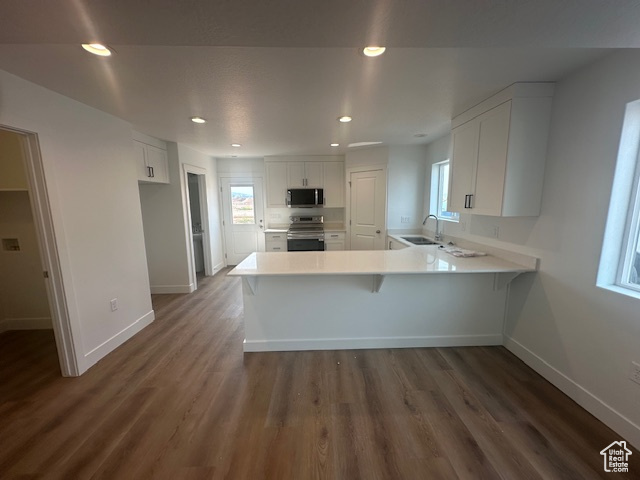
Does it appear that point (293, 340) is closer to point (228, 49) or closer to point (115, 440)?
point (115, 440)

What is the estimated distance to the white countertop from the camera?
2.10 meters

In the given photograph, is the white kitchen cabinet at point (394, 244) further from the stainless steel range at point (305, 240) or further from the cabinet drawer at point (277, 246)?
the cabinet drawer at point (277, 246)

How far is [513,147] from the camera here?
206 cm

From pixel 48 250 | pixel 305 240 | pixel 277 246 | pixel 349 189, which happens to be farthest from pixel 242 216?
pixel 48 250

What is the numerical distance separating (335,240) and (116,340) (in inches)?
140

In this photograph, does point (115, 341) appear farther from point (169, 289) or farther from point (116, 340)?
point (169, 289)

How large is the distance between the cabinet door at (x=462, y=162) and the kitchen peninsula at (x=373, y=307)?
68cm

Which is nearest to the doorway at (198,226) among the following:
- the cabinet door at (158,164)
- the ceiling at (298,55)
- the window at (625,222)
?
the cabinet door at (158,164)

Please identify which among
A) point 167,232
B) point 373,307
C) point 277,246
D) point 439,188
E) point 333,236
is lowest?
point 373,307

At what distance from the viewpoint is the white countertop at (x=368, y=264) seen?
6.90 ft

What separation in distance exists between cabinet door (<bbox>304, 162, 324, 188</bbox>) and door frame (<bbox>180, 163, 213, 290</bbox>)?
6.22 feet

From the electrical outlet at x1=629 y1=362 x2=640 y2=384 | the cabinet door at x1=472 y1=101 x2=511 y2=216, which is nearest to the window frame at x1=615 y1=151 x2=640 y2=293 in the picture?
the electrical outlet at x1=629 y1=362 x2=640 y2=384

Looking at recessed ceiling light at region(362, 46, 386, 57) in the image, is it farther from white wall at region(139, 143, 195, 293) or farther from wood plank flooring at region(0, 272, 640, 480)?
white wall at region(139, 143, 195, 293)

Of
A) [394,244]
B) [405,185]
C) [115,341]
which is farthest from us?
[405,185]
